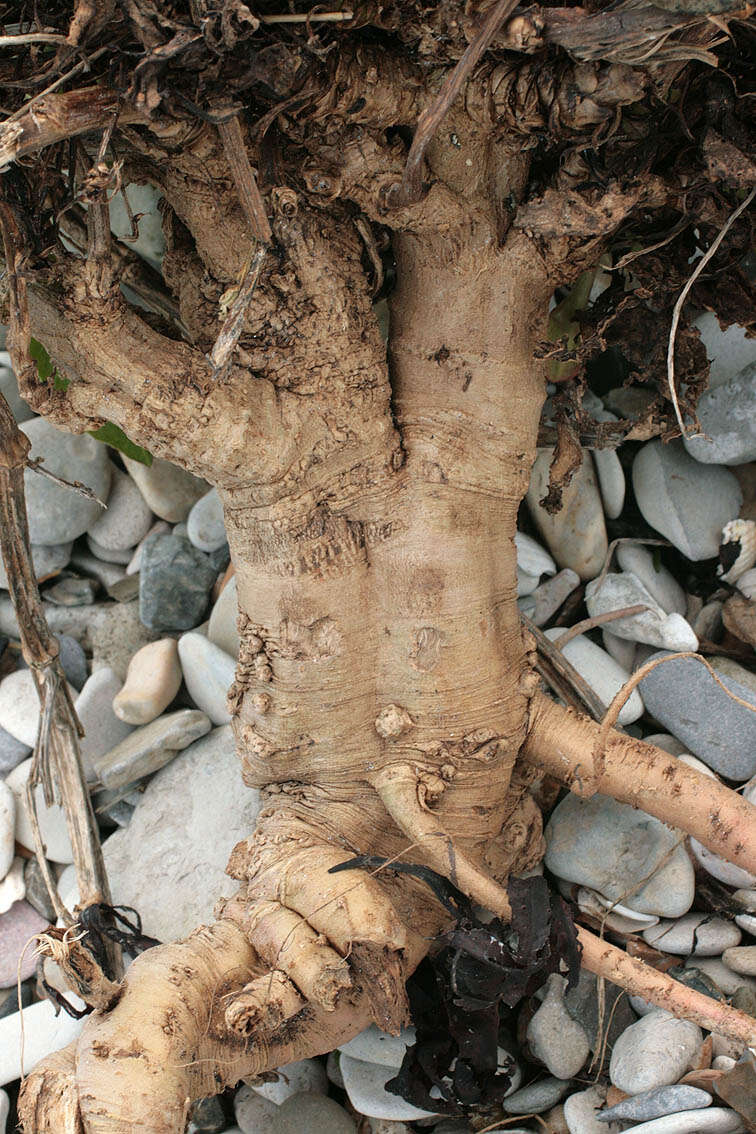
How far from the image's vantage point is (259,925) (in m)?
1.51

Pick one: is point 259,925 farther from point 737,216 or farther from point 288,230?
point 737,216

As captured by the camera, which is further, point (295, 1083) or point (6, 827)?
point (6, 827)

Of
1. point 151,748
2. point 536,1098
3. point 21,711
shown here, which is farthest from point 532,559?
point 21,711

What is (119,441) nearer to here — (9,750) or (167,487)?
(167,487)

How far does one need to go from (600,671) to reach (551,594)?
21cm

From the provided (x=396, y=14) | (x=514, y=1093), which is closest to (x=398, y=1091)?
(x=514, y=1093)

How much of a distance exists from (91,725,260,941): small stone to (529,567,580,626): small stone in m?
0.76

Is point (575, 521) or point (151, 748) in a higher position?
point (575, 521)

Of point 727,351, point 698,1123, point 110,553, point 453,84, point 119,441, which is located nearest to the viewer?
point 453,84

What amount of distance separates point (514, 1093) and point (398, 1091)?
0.24 m

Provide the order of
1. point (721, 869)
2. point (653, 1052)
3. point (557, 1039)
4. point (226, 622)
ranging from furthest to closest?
point (226, 622), point (721, 869), point (557, 1039), point (653, 1052)

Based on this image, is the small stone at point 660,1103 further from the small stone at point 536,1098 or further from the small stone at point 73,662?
the small stone at point 73,662

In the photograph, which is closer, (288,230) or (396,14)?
(396,14)

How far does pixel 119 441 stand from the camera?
6.69 ft
